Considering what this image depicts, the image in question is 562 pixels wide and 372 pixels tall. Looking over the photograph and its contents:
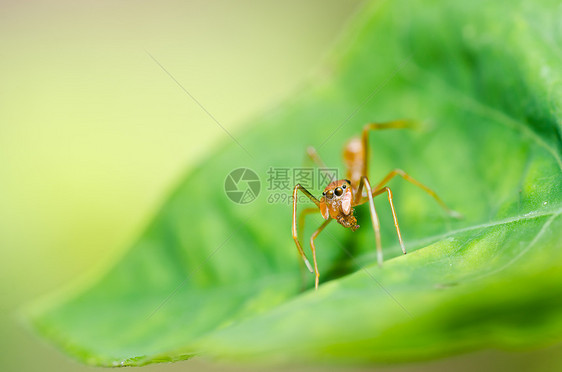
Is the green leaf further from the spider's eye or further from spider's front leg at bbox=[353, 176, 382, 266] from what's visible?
the spider's eye

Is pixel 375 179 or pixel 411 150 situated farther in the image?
pixel 375 179

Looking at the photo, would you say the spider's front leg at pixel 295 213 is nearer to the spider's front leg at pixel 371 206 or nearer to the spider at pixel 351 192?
the spider at pixel 351 192

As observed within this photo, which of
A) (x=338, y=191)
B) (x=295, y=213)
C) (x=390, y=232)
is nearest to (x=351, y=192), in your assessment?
(x=338, y=191)

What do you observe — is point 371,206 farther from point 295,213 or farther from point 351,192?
point 351,192

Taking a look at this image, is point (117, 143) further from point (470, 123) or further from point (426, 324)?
point (426, 324)

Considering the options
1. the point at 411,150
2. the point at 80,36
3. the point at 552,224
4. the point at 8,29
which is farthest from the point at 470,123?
the point at 8,29

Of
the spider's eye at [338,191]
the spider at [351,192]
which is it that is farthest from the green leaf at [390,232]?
the spider's eye at [338,191]

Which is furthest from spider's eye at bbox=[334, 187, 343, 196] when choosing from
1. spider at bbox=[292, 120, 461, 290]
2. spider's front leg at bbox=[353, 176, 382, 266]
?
spider's front leg at bbox=[353, 176, 382, 266]

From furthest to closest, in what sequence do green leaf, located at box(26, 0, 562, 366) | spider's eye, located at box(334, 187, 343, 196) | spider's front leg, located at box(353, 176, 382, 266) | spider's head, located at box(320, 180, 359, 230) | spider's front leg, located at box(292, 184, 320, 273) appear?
spider's eye, located at box(334, 187, 343, 196)
spider's head, located at box(320, 180, 359, 230)
spider's front leg, located at box(292, 184, 320, 273)
spider's front leg, located at box(353, 176, 382, 266)
green leaf, located at box(26, 0, 562, 366)
